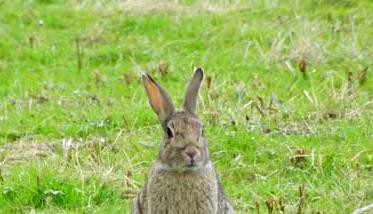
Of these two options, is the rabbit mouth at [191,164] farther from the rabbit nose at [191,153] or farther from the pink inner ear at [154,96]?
the pink inner ear at [154,96]

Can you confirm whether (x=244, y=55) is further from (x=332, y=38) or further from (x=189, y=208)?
(x=189, y=208)

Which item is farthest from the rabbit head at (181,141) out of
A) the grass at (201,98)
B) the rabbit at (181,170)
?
the grass at (201,98)

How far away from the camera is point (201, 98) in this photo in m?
9.72

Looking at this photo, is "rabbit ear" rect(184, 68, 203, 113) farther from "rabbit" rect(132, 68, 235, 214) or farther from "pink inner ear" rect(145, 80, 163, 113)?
"pink inner ear" rect(145, 80, 163, 113)

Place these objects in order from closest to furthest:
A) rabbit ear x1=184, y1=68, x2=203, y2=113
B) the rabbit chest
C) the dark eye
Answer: the dark eye
the rabbit chest
rabbit ear x1=184, y1=68, x2=203, y2=113

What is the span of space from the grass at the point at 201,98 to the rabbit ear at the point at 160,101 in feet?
3.31

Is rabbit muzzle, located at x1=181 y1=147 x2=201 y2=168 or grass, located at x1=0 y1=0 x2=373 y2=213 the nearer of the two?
rabbit muzzle, located at x1=181 y1=147 x2=201 y2=168

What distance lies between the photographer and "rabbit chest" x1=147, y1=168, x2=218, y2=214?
6.97 meters

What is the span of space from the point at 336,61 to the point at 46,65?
2.60m

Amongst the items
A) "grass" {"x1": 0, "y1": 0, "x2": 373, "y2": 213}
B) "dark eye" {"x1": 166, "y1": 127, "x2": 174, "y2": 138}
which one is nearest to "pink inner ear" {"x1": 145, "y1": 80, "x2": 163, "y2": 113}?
"dark eye" {"x1": 166, "y1": 127, "x2": 174, "y2": 138}

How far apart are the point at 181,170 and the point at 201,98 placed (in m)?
2.91

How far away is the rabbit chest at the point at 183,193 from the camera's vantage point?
6973mm

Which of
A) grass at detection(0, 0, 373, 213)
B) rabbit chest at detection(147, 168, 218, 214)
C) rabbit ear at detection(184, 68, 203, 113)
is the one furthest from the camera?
grass at detection(0, 0, 373, 213)

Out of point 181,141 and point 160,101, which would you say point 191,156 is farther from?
point 160,101
